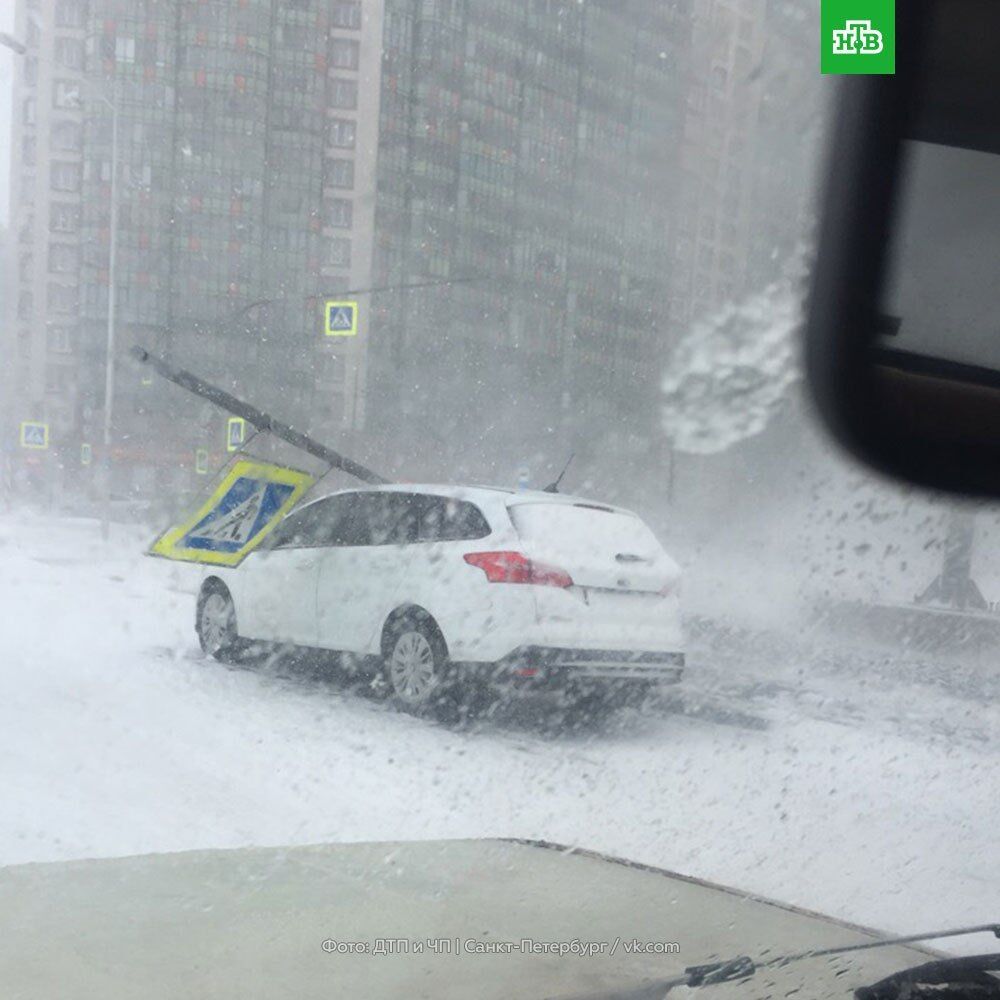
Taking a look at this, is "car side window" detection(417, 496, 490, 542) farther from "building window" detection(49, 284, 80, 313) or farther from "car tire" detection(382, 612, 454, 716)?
"building window" detection(49, 284, 80, 313)

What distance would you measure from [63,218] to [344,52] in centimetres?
1714

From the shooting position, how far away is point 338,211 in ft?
185

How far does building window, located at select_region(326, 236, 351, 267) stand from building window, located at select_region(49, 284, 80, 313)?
446 inches

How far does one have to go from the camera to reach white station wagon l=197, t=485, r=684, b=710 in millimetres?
6105

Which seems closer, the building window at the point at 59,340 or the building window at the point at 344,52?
the building window at the point at 344,52

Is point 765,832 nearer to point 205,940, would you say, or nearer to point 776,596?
point 205,940

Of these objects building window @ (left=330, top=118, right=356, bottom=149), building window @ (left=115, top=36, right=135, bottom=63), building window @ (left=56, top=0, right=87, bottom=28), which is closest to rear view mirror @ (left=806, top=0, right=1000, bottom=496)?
building window @ (left=330, top=118, right=356, bottom=149)

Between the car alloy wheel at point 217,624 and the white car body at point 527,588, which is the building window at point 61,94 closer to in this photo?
the car alloy wheel at point 217,624

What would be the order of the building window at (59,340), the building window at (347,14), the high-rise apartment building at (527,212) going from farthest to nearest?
the building window at (59,340) → the building window at (347,14) → the high-rise apartment building at (527,212)

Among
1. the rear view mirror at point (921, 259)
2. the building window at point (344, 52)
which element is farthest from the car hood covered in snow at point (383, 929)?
the building window at point (344, 52)

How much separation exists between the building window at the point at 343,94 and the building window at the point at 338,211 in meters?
5.95

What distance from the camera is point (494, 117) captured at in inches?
953

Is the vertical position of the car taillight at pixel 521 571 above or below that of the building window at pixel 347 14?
below

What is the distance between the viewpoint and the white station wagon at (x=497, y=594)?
20.0 ft
